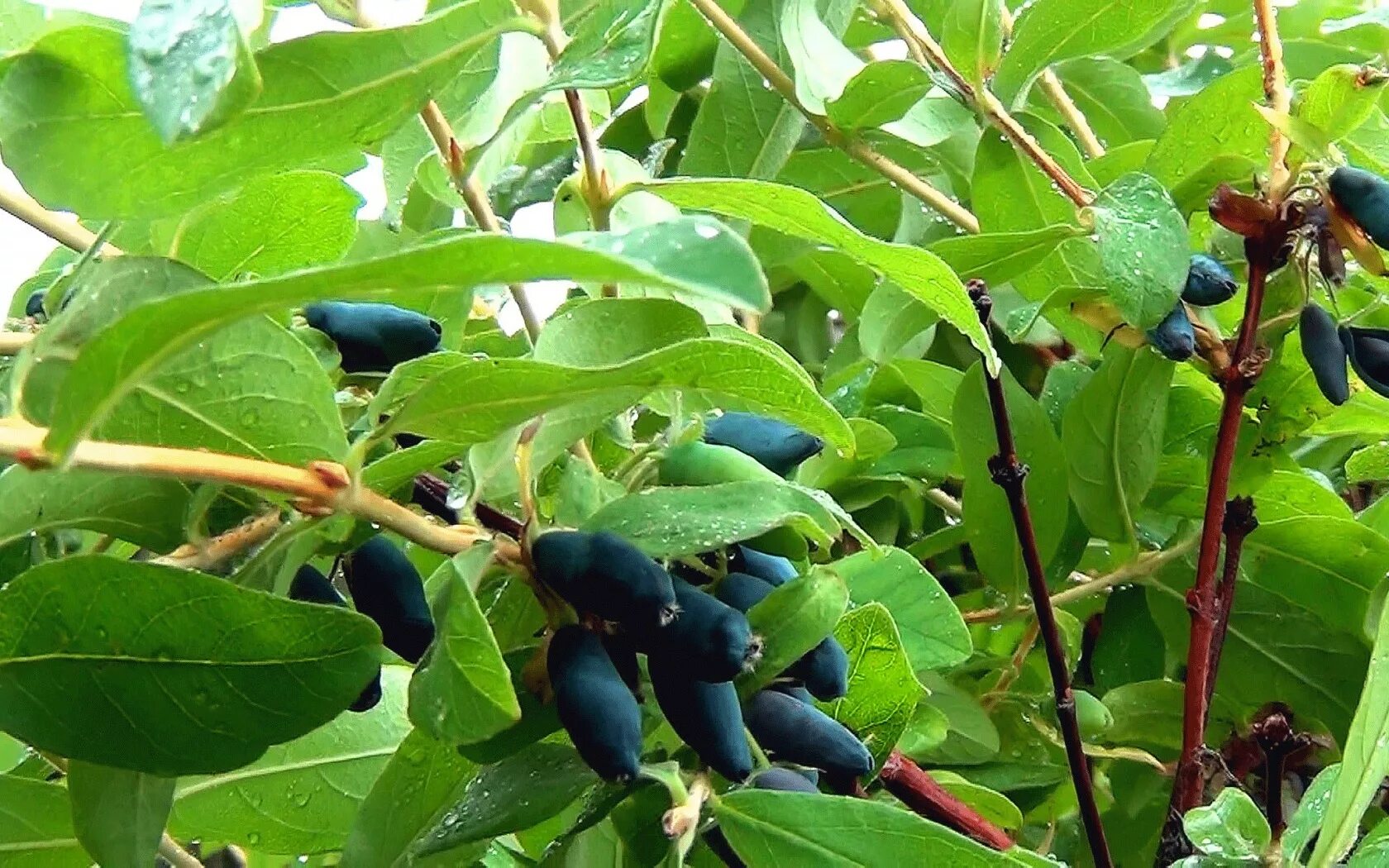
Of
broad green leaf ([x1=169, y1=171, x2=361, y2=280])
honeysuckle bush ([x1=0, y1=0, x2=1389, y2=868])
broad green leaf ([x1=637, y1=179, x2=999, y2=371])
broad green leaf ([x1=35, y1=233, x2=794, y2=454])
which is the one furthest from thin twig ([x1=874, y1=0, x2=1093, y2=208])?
broad green leaf ([x1=35, y1=233, x2=794, y2=454])

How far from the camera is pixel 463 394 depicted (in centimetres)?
37

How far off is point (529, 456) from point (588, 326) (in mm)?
42

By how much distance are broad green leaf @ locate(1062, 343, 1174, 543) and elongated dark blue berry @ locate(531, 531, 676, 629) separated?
345 millimetres

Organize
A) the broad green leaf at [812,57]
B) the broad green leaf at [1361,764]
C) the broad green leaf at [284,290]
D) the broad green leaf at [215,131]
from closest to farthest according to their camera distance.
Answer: the broad green leaf at [284,290]
the broad green leaf at [215,131]
the broad green leaf at [1361,764]
the broad green leaf at [812,57]

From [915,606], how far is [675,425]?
0.17 metres

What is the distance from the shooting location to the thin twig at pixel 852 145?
73cm

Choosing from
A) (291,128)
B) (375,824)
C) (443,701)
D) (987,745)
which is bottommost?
(987,745)

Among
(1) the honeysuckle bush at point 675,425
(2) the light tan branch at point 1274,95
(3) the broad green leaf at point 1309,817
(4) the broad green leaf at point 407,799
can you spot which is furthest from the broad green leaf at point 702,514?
(2) the light tan branch at point 1274,95

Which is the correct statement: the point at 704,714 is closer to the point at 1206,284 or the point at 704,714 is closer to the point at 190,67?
the point at 190,67

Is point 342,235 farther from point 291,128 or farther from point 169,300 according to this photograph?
point 169,300

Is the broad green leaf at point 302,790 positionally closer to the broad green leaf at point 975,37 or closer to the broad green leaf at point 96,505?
the broad green leaf at point 96,505

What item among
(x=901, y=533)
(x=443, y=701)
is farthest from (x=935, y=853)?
(x=901, y=533)

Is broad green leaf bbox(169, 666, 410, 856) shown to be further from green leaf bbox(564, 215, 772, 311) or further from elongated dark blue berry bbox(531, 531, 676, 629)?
green leaf bbox(564, 215, 772, 311)

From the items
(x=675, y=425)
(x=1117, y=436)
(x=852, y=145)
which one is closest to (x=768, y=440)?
(x=675, y=425)
